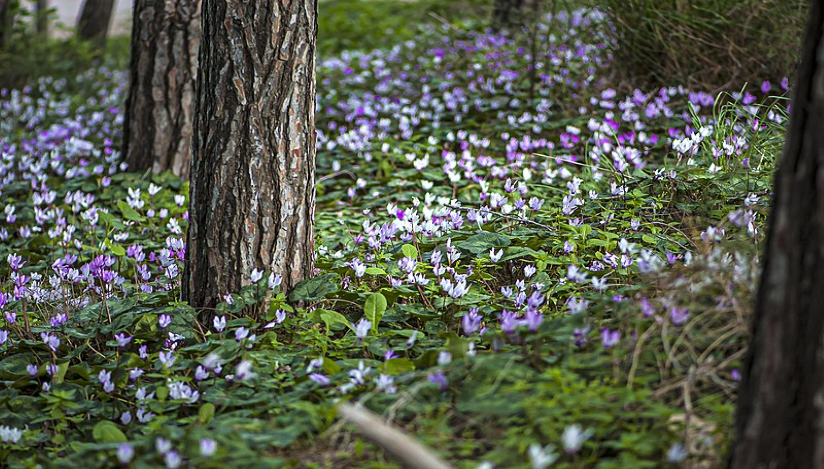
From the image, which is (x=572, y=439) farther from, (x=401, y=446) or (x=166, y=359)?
(x=166, y=359)

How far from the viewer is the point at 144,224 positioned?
4.90 meters

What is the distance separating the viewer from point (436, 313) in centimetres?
314

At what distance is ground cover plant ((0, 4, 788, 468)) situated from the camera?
6.80 ft

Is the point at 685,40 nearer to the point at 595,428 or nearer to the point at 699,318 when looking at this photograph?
the point at 699,318

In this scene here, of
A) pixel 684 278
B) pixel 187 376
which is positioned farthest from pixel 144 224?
pixel 684 278

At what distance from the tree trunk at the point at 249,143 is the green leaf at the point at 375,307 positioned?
45cm

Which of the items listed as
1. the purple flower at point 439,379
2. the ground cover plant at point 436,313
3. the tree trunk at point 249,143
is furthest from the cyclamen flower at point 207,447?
the tree trunk at point 249,143

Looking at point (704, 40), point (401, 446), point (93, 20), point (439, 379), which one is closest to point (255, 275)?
point (439, 379)

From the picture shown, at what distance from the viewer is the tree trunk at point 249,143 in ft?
10.5

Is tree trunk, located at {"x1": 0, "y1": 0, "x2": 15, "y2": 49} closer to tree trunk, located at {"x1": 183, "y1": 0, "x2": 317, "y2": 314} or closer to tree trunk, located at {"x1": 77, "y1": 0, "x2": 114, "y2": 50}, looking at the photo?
tree trunk, located at {"x1": 77, "y1": 0, "x2": 114, "y2": 50}

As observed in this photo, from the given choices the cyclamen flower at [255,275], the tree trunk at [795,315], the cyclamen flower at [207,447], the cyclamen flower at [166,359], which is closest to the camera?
the tree trunk at [795,315]

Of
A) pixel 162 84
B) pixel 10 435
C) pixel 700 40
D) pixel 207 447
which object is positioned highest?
pixel 700 40

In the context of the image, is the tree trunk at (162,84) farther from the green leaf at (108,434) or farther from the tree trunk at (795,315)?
the tree trunk at (795,315)

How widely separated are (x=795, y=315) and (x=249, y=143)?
2.20 metres
